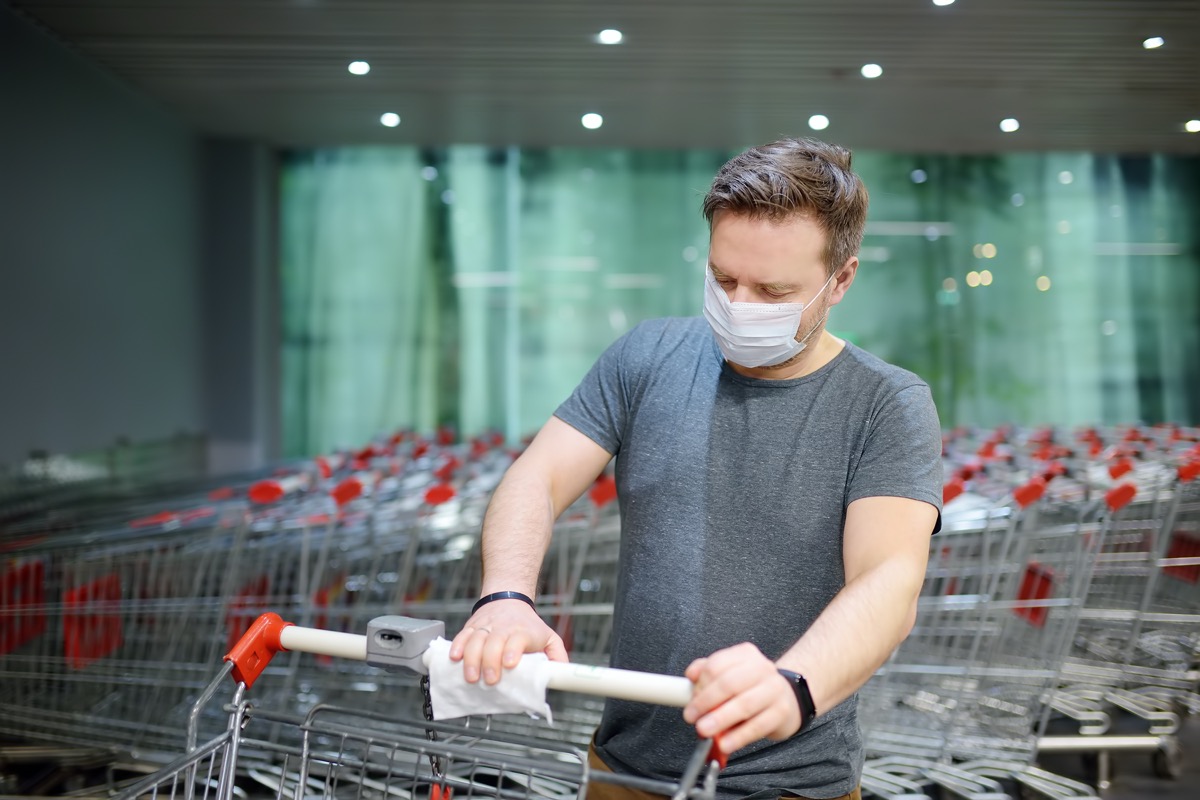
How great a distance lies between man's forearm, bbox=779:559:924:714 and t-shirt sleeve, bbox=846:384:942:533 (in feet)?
0.36

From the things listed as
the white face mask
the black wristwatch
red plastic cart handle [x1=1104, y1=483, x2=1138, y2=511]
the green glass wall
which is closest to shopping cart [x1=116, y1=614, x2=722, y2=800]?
the black wristwatch

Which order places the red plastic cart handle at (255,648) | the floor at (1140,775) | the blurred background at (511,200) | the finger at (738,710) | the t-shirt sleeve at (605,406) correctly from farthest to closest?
the blurred background at (511,200), the floor at (1140,775), the t-shirt sleeve at (605,406), the red plastic cart handle at (255,648), the finger at (738,710)

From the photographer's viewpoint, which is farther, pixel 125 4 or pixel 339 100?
pixel 339 100

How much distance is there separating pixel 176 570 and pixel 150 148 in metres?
4.73

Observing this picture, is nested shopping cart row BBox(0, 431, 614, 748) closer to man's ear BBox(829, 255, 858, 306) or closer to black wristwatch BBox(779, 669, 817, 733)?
man's ear BBox(829, 255, 858, 306)

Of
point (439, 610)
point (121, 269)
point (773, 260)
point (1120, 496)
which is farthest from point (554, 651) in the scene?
point (121, 269)

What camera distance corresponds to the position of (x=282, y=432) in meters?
8.89

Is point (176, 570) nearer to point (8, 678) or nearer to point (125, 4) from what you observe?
point (8, 678)

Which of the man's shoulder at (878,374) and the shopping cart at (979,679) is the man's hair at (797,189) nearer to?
the man's shoulder at (878,374)

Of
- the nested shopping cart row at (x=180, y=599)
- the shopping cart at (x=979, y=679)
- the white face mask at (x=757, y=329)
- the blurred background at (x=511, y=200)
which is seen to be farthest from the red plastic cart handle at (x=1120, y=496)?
the blurred background at (x=511, y=200)

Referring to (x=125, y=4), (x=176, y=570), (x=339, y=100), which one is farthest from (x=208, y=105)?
(x=176, y=570)

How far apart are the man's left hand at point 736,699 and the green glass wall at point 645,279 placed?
8015 millimetres

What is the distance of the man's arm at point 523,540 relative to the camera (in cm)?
116

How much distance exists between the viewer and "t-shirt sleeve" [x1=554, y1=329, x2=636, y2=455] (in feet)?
5.33
